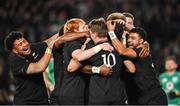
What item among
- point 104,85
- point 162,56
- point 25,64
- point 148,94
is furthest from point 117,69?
point 162,56

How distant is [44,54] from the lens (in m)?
8.88

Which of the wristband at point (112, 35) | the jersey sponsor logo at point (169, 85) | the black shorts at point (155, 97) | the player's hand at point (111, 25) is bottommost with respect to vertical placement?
the jersey sponsor logo at point (169, 85)

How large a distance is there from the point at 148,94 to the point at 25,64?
6.44ft

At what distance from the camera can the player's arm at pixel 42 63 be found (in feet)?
28.8

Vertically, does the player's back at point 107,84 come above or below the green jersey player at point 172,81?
above

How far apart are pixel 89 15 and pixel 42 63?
9.06m

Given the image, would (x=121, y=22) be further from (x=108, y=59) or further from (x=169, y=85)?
(x=169, y=85)

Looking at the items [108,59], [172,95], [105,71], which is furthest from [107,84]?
[172,95]

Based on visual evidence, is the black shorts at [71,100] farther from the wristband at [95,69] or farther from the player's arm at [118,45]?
the player's arm at [118,45]

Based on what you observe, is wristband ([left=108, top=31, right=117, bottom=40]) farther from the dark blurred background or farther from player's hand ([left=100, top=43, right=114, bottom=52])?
the dark blurred background

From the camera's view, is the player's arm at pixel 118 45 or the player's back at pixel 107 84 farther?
the player's arm at pixel 118 45

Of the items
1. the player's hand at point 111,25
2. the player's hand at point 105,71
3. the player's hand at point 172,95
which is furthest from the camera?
the player's hand at point 172,95

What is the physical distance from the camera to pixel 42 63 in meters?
8.77

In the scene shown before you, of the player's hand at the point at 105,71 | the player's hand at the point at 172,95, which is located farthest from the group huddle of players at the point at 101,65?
the player's hand at the point at 172,95
